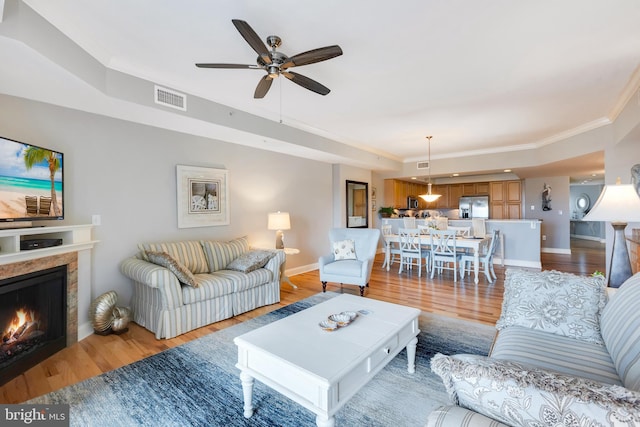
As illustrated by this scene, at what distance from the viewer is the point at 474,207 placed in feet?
29.4

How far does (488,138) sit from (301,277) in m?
4.45

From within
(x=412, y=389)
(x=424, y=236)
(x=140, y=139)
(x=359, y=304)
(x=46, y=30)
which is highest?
(x=46, y=30)

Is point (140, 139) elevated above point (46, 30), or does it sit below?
below

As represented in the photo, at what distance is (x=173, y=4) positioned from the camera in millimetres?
1979

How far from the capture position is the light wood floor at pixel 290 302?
2.22m

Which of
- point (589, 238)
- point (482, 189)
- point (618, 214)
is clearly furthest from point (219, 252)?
point (589, 238)

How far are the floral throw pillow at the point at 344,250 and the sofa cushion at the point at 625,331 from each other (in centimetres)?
300

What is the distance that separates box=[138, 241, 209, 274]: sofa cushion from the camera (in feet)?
11.4

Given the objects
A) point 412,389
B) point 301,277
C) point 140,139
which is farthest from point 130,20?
point 301,277

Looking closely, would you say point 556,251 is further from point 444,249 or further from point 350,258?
point 350,258

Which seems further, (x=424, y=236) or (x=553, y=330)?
(x=424, y=236)

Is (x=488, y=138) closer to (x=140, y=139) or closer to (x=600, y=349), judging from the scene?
(x=600, y=349)

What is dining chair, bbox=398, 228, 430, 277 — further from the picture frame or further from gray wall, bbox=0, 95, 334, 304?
the picture frame

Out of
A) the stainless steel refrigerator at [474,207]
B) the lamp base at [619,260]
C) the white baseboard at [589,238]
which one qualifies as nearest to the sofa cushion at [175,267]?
the lamp base at [619,260]
